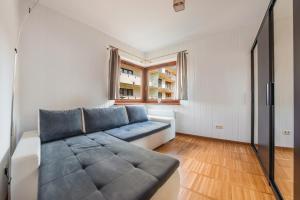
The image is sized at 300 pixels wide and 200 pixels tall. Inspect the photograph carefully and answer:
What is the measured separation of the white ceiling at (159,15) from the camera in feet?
6.48

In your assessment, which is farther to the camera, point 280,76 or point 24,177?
point 280,76

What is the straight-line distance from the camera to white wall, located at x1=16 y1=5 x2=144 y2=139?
5.99 ft

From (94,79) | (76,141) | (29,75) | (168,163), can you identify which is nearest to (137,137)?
(76,141)

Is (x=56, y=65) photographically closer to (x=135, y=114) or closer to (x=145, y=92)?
(x=135, y=114)

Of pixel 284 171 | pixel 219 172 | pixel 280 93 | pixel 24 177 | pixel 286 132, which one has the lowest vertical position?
pixel 219 172

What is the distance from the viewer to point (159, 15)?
2.26 metres

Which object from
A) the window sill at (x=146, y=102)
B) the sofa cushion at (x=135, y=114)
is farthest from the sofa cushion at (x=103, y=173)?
the window sill at (x=146, y=102)

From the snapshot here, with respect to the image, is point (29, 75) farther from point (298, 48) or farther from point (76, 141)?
point (298, 48)

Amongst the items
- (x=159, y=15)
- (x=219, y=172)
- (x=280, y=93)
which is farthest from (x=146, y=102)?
(x=280, y=93)

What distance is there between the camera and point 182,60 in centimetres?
328

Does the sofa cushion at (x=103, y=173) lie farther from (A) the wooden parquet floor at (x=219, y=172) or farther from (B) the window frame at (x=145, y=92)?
(B) the window frame at (x=145, y=92)

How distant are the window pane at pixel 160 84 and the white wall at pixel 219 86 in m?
0.74

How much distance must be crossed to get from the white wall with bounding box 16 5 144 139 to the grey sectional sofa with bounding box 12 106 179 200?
0.45 metres

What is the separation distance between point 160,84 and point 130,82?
3.33 ft
